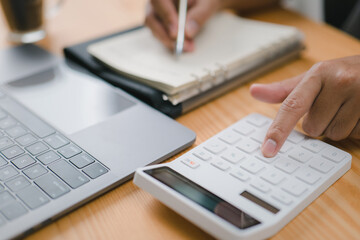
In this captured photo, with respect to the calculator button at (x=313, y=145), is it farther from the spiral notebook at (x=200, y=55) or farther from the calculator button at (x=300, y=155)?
the spiral notebook at (x=200, y=55)

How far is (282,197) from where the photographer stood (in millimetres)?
A: 380

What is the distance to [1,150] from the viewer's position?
17.5 inches

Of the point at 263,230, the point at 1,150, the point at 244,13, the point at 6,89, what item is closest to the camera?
the point at 263,230

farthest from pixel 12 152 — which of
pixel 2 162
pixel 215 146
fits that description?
pixel 215 146

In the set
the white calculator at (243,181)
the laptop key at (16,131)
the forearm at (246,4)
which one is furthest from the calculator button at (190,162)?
the forearm at (246,4)

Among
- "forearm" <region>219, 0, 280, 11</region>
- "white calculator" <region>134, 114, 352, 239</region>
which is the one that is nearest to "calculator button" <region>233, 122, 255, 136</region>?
"white calculator" <region>134, 114, 352, 239</region>

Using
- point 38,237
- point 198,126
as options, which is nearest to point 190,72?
point 198,126

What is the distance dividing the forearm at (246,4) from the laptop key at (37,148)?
0.53 meters

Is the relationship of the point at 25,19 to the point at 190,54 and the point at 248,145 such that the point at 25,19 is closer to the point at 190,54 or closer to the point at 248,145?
the point at 190,54

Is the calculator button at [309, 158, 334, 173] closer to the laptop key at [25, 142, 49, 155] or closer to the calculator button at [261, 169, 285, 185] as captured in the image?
the calculator button at [261, 169, 285, 185]

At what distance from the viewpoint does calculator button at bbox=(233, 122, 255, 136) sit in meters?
0.48

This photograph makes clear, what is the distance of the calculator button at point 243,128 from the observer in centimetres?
48

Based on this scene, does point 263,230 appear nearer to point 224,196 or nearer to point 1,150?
point 224,196

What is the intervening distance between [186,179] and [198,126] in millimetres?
147
